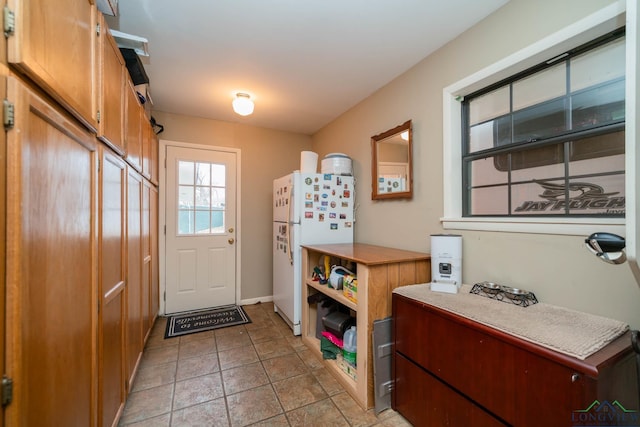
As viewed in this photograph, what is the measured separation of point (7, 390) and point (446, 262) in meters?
1.89

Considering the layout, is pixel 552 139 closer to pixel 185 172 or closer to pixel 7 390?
pixel 7 390

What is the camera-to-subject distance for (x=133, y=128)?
1.79 meters

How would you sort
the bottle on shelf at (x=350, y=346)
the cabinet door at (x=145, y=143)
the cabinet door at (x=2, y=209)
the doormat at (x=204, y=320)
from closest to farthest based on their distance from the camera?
the cabinet door at (x=2, y=209) < the bottle on shelf at (x=350, y=346) < the cabinet door at (x=145, y=143) < the doormat at (x=204, y=320)

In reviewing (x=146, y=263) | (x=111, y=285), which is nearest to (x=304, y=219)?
(x=146, y=263)

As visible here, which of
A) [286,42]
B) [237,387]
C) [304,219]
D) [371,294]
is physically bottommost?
[237,387]

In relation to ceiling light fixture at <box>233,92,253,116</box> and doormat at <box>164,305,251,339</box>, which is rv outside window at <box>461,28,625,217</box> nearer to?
ceiling light fixture at <box>233,92,253,116</box>

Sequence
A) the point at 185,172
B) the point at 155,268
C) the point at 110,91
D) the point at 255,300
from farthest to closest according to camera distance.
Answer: the point at 255,300 < the point at 185,172 < the point at 155,268 < the point at 110,91

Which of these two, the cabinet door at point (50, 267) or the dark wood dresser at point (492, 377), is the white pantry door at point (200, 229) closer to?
the cabinet door at point (50, 267)

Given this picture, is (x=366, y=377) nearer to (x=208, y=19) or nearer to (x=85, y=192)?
(x=85, y=192)

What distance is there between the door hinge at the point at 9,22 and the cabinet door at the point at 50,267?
0.12 meters

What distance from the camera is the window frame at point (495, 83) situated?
3.86 feet

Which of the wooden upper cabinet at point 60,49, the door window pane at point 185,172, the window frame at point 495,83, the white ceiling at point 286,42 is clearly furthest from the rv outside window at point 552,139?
the door window pane at point 185,172

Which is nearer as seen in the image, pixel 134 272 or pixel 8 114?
pixel 8 114

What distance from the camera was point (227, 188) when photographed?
11.3 feet
